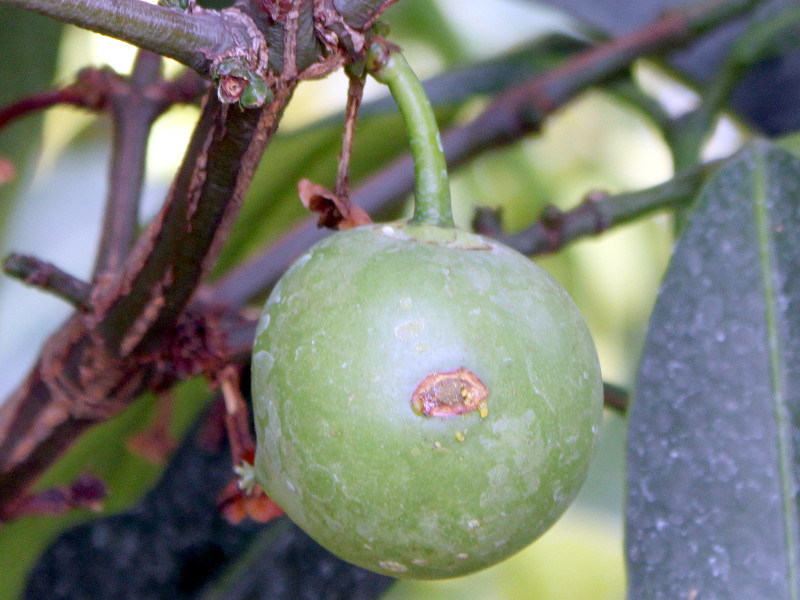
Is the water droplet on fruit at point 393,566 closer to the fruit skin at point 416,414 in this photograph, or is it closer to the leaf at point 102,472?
the fruit skin at point 416,414

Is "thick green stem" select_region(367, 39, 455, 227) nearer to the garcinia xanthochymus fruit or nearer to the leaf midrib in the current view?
the garcinia xanthochymus fruit

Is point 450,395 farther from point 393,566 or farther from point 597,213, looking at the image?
point 597,213

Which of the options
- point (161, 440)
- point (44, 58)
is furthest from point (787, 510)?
point (44, 58)

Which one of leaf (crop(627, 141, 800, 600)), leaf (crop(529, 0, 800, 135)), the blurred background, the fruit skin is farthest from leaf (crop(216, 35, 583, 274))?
the fruit skin

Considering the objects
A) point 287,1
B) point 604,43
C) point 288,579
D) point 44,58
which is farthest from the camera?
point 604,43

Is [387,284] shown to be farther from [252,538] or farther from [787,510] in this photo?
[252,538]

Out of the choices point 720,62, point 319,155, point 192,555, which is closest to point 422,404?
point 192,555
